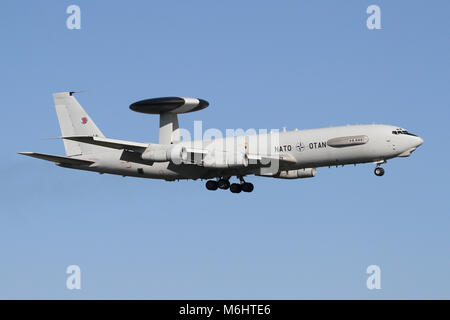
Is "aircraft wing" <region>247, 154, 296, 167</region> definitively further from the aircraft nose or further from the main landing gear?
the aircraft nose

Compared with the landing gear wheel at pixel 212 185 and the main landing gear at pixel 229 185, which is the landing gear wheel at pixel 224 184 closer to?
the main landing gear at pixel 229 185

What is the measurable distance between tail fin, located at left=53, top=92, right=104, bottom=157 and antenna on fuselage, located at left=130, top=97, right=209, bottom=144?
304 inches

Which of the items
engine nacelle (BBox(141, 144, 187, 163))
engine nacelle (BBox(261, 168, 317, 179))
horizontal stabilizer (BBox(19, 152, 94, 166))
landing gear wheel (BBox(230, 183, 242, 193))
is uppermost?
horizontal stabilizer (BBox(19, 152, 94, 166))

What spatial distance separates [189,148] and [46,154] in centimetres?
1210

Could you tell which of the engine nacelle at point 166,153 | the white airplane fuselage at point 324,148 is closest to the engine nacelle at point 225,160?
the white airplane fuselage at point 324,148

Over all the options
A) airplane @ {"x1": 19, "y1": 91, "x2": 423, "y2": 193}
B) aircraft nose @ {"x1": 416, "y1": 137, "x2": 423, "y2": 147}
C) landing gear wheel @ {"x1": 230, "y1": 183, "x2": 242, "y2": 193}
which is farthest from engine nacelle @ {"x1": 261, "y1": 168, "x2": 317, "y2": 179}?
aircraft nose @ {"x1": 416, "y1": 137, "x2": 423, "y2": 147}

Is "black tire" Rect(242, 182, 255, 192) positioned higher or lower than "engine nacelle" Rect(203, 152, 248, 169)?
lower

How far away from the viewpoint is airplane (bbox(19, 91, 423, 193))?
67500mm

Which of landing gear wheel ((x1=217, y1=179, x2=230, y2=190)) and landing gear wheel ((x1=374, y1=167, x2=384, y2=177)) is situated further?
landing gear wheel ((x1=217, y1=179, x2=230, y2=190))

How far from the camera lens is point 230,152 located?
70.1 metres

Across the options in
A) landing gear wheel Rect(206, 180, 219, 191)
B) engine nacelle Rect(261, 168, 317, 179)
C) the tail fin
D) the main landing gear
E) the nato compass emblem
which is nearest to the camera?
the nato compass emblem

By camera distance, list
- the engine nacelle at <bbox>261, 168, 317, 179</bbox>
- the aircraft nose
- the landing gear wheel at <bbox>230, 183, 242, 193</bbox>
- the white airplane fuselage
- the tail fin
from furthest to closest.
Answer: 1. the tail fin
2. the engine nacelle at <bbox>261, 168, 317, 179</bbox>
3. the landing gear wheel at <bbox>230, 183, 242, 193</bbox>
4. the aircraft nose
5. the white airplane fuselage

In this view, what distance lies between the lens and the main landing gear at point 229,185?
73.2m
